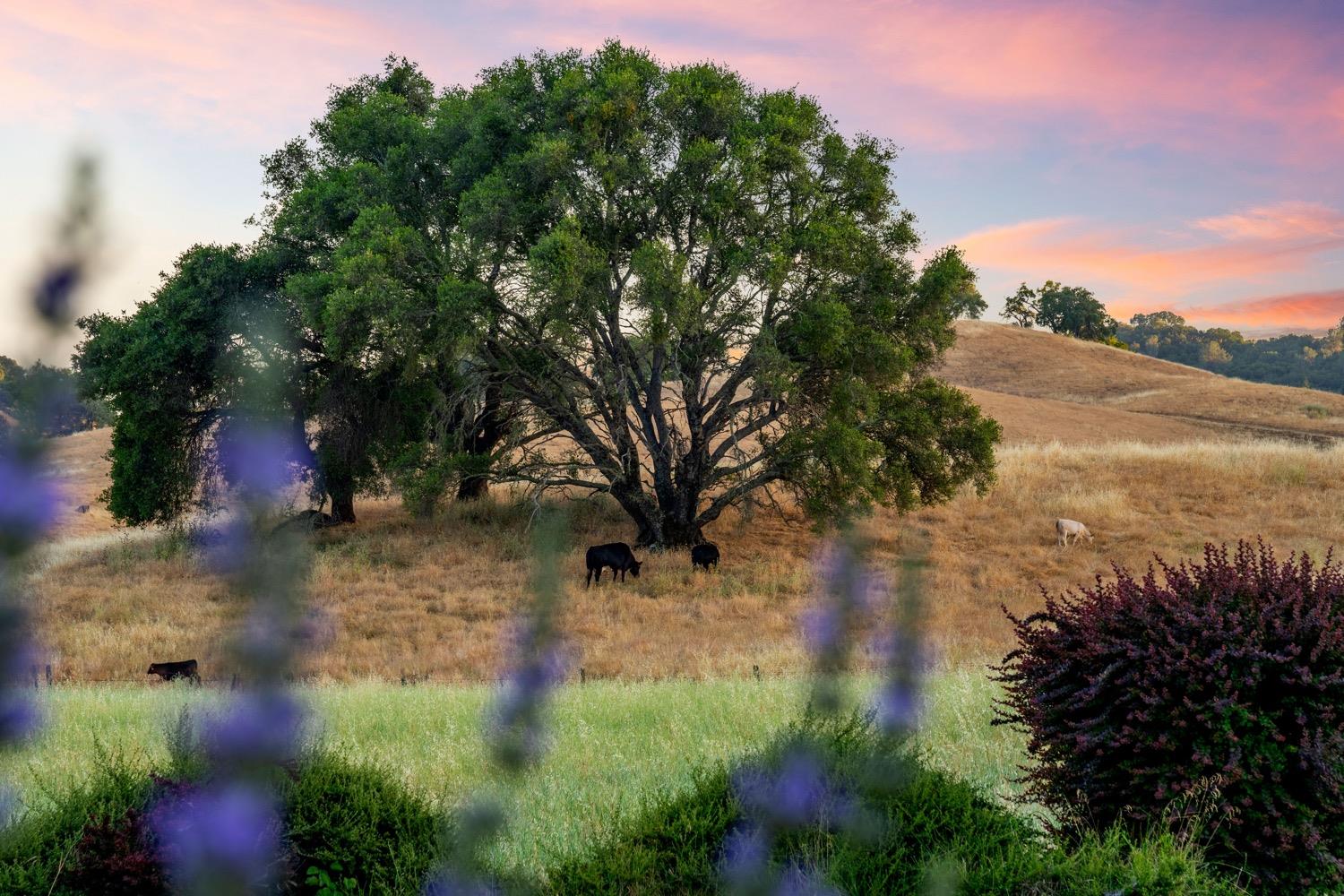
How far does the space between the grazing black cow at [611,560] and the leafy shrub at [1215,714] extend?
20489 mm

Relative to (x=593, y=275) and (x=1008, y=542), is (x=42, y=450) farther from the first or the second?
(x=1008, y=542)

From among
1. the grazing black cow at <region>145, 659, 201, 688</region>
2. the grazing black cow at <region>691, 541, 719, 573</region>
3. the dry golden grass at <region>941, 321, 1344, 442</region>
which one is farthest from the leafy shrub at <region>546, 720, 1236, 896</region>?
the dry golden grass at <region>941, 321, 1344, 442</region>

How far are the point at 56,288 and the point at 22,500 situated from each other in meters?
0.33

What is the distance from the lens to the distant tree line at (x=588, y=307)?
2708 cm

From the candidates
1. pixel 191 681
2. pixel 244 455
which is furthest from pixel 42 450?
pixel 191 681

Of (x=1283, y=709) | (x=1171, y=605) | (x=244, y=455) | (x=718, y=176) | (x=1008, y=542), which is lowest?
(x=1008, y=542)

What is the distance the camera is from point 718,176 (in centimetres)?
2808

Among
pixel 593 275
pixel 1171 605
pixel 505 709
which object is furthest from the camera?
pixel 593 275

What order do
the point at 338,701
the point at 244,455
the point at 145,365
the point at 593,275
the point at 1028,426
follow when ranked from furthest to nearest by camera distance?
the point at 1028,426, the point at 145,365, the point at 593,275, the point at 338,701, the point at 244,455

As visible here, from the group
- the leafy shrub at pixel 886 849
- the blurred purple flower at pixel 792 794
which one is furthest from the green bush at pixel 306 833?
the blurred purple flower at pixel 792 794

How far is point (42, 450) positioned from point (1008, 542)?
106ft

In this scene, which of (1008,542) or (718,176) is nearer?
(718,176)

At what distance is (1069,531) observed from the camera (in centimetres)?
→ 3095

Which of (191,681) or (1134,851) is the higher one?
(1134,851)
